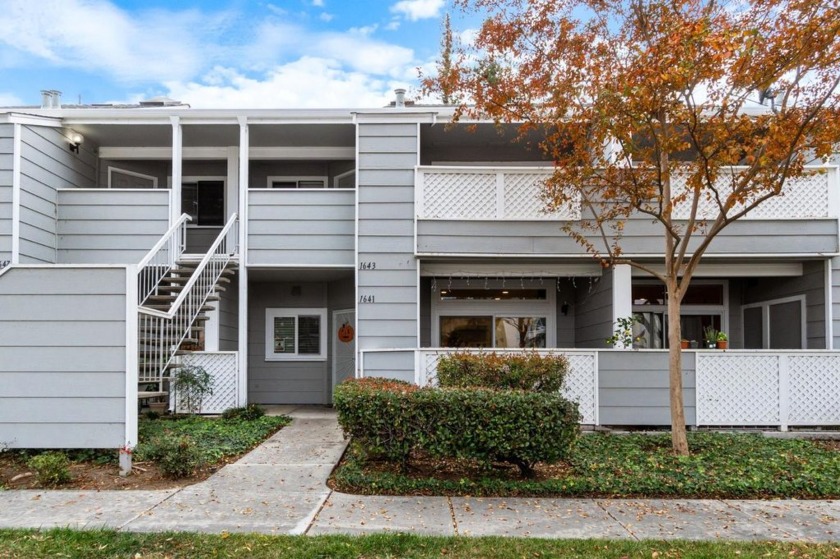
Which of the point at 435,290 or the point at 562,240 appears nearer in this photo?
the point at 562,240

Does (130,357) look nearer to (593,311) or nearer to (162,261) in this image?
(162,261)

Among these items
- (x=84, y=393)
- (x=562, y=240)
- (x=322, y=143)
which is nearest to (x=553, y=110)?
(x=562, y=240)

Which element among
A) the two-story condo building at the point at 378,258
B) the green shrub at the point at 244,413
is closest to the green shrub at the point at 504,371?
the two-story condo building at the point at 378,258

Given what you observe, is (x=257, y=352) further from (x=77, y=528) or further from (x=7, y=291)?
(x=77, y=528)

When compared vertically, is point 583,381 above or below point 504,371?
below

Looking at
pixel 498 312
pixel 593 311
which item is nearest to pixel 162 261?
pixel 498 312

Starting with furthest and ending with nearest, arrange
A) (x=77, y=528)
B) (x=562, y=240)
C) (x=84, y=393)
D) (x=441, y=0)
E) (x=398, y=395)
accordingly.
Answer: (x=562, y=240) → (x=441, y=0) → (x=84, y=393) → (x=398, y=395) → (x=77, y=528)

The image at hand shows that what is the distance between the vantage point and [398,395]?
234 inches

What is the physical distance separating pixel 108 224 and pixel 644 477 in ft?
32.2

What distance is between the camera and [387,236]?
10.5 m

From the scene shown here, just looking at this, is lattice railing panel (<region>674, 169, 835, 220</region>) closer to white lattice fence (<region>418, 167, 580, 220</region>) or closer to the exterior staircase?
white lattice fence (<region>418, 167, 580, 220</region>)

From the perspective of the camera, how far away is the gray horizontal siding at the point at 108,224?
35.6 ft

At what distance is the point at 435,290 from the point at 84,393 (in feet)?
24.1

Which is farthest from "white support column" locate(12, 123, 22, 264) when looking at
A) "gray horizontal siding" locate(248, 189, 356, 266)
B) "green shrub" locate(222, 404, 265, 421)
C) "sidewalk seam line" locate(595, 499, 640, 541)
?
"sidewalk seam line" locate(595, 499, 640, 541)
